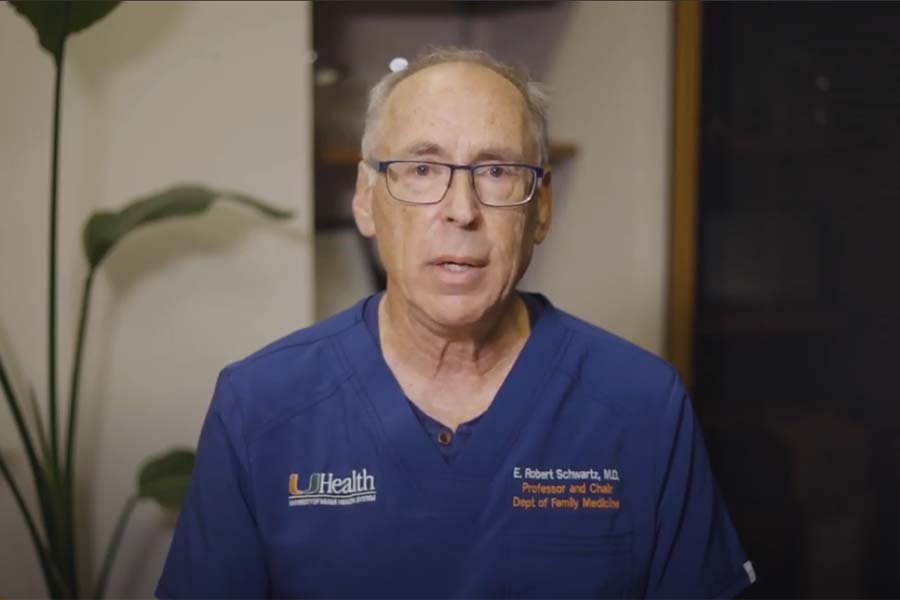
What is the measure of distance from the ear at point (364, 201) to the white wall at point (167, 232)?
541mm

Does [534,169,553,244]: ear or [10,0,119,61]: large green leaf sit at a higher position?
[10,0,119,61]: large green leaf

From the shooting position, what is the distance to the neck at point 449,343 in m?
0.97

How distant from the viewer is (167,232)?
58.7 inches

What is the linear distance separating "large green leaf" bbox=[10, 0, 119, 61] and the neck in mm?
584

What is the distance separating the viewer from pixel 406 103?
2.98 ft

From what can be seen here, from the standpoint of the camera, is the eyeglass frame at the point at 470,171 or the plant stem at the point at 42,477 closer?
the eyeglass frame at the point at 470,171

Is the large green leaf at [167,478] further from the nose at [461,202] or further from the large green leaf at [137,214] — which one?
the nose at [461,202]

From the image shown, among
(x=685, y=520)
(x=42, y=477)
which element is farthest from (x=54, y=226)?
(x=685, y=520)

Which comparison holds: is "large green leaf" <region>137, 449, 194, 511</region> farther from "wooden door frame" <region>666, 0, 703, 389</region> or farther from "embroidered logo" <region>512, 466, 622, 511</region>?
"wooden door frame" <region>666, 0, 703, 389</region>

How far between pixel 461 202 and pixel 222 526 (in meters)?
0.43

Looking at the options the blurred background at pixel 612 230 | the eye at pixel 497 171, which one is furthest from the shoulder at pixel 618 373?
the blurred background at pixel 612 230

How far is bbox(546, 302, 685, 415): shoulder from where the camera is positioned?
1.00 meters

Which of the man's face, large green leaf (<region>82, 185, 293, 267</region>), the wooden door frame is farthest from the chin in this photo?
the wooden door frame

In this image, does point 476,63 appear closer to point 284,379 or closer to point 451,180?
point 451,180
